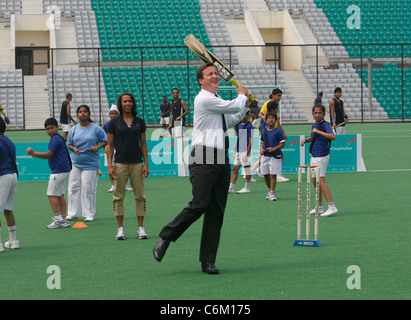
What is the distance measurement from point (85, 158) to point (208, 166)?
15.0 ft

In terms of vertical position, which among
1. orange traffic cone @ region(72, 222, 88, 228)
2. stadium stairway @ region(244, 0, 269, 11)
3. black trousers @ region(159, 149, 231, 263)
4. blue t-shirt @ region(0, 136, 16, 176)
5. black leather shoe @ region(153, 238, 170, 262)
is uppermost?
stadium stairway @ region(244, 0, 269, 11)

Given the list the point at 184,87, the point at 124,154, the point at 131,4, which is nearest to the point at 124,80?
the point at 184,87

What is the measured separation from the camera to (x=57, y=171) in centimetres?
1159

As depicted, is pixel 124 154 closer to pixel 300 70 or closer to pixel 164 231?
pixel 164 231

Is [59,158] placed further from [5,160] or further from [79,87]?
[79,87]

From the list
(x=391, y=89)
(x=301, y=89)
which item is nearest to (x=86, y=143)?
(x=301, y=89)

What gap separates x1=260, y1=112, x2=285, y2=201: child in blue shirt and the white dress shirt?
651 centimetres

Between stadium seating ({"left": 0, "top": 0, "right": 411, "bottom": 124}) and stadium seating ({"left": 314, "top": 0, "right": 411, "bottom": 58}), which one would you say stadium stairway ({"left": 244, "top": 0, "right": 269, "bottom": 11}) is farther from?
stadium seating ({"left": 314, "top": 0, "right": 411, "bottom": 58})

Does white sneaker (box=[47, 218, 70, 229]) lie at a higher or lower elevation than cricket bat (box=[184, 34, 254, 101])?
lower

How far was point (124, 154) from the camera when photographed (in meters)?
9.96

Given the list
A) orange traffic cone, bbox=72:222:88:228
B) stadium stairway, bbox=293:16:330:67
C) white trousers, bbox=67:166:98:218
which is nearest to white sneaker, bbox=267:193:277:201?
white trousers, bbox=67:166:98:218

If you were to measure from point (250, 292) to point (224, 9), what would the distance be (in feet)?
154

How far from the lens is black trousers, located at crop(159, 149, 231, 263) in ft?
25.4

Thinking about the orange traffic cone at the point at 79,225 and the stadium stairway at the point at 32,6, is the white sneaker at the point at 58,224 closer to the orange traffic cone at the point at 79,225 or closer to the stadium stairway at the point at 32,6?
the orange traffic cone at the point at 79,225
